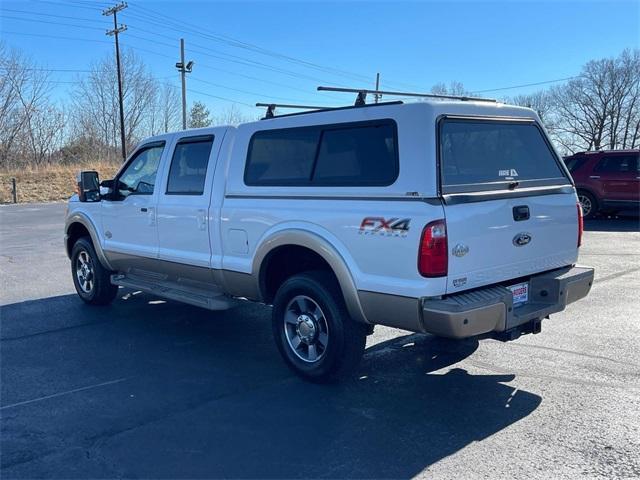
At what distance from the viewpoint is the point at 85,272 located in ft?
24.6

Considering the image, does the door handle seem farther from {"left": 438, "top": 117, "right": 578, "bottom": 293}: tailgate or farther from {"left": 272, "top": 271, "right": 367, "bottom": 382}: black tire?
{"left": 438, "top": 117, "right": 578, "bottom": 293}: tailgate

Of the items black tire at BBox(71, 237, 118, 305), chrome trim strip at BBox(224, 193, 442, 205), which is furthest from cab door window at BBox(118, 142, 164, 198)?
chrome trim strip at BBox(224, 193, 442, 205)

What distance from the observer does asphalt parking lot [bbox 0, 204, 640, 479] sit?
3.42m

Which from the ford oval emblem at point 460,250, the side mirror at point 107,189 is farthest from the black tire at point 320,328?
the side mirror at point 107,189

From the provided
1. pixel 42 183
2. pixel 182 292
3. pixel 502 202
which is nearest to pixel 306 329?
pixel 182 292

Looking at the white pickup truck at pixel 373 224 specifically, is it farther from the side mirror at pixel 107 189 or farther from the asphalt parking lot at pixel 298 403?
the side mirror at pixel 107 189

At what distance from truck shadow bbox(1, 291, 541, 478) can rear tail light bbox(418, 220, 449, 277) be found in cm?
106

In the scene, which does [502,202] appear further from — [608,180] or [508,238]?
[608,180]

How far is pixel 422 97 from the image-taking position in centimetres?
484

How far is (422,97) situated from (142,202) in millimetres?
3265

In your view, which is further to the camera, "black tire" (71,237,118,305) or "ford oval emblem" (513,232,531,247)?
"black tire" (71,237,118,305)

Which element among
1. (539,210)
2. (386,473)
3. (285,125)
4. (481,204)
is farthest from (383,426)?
(285,125)

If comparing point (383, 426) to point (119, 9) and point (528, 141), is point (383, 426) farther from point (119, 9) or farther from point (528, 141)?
point (119, 9)

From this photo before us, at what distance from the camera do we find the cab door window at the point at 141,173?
6328 millimetres
